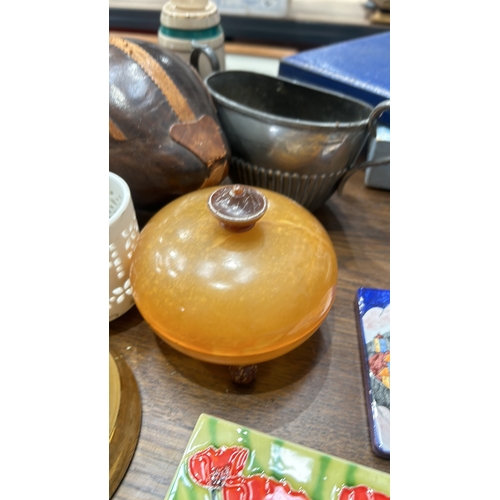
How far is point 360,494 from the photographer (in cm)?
42

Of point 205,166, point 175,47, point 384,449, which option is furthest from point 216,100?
point 384,449

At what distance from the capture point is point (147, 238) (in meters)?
0.53

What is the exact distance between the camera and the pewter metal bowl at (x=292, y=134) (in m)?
0.67

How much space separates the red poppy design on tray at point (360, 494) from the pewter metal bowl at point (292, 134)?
45cm

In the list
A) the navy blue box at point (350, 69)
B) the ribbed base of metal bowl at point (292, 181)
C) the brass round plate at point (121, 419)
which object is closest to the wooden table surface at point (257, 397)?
the brass round plate at point (121, 419)

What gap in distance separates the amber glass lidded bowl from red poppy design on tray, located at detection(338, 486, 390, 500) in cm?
16

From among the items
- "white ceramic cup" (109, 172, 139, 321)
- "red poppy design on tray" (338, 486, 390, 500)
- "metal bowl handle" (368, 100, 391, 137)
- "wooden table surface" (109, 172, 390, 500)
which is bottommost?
"wooden table surface" (109, 172, 390, 500)

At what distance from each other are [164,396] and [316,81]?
692 millimetres

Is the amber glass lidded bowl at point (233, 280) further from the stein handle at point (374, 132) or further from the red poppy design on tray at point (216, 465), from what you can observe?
the stein handle at point (374, 132)

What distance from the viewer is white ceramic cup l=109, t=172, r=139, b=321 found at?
544mm

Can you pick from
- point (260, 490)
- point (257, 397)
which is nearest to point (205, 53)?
point (257, 397)

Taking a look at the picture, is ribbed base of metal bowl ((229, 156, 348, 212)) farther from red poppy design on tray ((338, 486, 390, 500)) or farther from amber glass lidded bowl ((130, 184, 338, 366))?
red poppy design on tray ((338, 486, 390, 500))

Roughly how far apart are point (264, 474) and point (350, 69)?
766 millimetres

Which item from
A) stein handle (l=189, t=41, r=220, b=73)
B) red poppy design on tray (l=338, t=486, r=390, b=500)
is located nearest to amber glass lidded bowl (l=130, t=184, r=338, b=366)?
red poppy design on tray (l=338, t=486, r=390, b=500)
